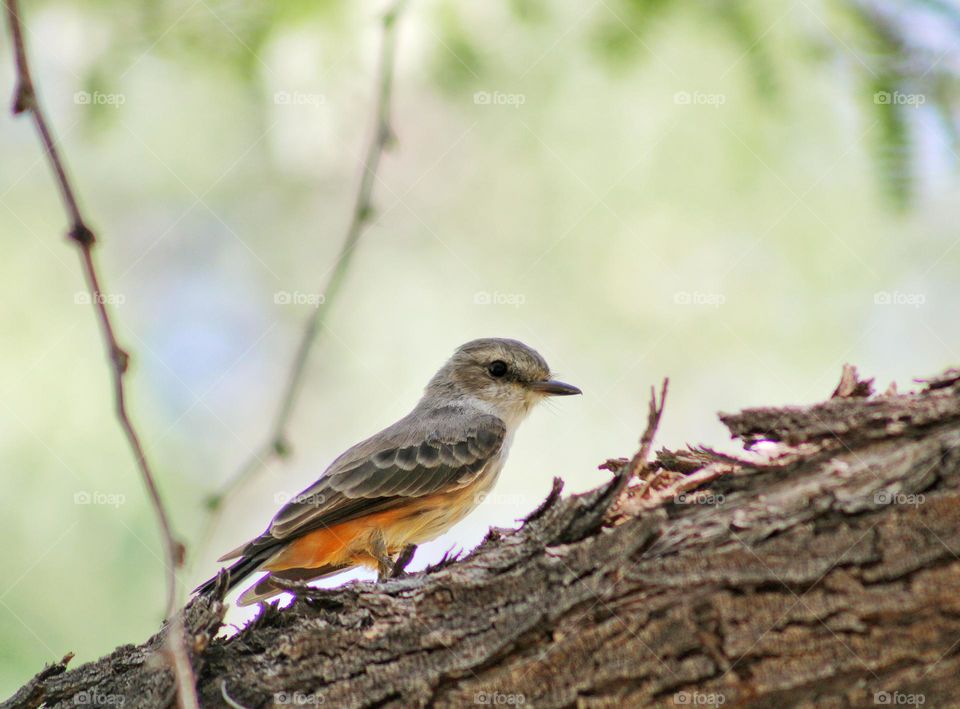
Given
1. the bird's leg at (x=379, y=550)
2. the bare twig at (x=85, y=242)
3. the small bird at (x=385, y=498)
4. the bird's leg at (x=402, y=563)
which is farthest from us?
the bird's leg at (x=379, y=550)

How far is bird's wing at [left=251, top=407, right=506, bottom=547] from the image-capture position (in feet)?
20.5

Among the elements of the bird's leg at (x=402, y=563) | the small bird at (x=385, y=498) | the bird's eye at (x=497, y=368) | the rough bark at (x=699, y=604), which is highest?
the bird's eye at (x=497, y=368)

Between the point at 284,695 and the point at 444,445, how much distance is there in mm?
3097

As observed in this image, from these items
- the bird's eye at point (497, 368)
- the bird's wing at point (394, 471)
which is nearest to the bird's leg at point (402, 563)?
the bird's wing at point (394, 471)

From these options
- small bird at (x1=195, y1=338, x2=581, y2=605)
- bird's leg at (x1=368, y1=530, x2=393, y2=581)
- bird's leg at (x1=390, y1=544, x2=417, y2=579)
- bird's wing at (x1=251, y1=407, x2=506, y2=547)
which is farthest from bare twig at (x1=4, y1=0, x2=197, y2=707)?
bird's leg at (x1=368, y1=530, x2=393, y2=581)

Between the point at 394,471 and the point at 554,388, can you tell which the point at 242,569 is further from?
the point at 554,388

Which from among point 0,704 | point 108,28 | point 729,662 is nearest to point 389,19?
point 108,28

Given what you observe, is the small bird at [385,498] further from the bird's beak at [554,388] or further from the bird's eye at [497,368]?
the bird's eye at [497,368]

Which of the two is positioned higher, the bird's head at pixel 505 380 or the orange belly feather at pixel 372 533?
the bird's head at pixel 505 380

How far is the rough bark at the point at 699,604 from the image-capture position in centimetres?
351

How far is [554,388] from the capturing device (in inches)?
314

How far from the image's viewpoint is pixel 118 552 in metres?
7.37

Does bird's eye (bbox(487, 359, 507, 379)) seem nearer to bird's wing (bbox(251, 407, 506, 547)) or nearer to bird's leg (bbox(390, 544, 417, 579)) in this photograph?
bird's wing (bbox(251, 407, 506, 547))

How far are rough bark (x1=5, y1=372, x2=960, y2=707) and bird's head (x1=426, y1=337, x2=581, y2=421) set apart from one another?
12.3ft
